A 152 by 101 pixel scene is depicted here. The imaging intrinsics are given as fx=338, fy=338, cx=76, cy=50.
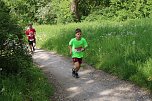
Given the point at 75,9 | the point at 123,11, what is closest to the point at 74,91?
the point at 123,11

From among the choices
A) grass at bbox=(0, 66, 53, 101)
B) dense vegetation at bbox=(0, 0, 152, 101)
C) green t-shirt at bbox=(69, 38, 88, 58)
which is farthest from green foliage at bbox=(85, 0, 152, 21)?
grass at bbox=(0, 66, 53, 101)

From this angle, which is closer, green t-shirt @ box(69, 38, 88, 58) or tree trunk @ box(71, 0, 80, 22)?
green t-shirt @ box(69, 38, 88, 58)

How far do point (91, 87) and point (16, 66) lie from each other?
7.79ft

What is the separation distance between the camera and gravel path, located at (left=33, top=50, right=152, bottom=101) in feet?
30.3

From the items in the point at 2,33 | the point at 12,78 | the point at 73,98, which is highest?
the point at 2,33

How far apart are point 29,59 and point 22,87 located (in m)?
1.58

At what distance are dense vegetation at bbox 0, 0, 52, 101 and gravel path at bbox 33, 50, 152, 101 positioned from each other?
660 millimetres

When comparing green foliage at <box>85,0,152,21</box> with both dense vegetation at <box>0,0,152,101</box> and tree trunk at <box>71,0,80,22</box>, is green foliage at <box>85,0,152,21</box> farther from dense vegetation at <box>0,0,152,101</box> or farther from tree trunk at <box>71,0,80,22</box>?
dense vegetation at <box>0,0,152,101</box>

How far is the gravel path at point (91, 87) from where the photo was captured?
9242 mm

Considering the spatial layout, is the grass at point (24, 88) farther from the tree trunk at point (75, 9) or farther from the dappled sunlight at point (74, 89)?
the tree trunk at point (75, 9)

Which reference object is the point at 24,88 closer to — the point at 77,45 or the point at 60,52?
the point at 77,45

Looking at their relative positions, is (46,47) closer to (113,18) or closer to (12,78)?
(12,78)

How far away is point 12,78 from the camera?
29.4 feet

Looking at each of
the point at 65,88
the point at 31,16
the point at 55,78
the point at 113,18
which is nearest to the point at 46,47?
the point at 55,78
